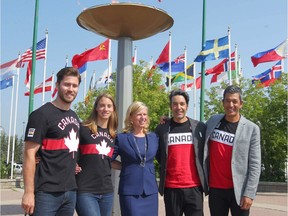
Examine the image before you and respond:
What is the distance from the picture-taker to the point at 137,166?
4.04m

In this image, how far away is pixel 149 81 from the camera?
27.3m

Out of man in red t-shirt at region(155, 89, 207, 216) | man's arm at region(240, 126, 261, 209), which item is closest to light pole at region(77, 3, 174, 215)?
man in red t-shirt at region(155, 89, 207, 216)

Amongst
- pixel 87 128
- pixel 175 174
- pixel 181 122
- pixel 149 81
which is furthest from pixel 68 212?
pixel 149 81

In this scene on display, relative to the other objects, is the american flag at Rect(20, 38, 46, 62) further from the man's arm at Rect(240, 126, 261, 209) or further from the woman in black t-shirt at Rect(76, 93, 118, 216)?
the man's arm at Rect(240, 126, 261, 209)

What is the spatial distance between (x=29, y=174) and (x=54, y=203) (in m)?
0.37

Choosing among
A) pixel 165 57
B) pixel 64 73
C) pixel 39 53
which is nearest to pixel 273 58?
pixel 165 57

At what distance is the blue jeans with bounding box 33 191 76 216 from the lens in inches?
128

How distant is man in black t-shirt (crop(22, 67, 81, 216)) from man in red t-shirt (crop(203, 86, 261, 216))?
1.68 meters

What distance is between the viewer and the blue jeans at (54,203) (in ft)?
10.6

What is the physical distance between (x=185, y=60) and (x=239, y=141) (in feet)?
68.0

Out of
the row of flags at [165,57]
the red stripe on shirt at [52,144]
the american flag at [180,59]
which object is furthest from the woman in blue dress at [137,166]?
the american flag at [180,59]

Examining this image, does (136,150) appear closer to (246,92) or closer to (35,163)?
(35,163)

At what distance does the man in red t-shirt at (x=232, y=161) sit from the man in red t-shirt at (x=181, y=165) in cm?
13

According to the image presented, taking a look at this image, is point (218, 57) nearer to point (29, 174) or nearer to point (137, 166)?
point (137, 166)
